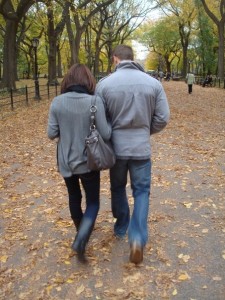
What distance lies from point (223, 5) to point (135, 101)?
3268 cm

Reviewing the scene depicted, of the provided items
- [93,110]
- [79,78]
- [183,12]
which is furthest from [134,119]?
[183,12]

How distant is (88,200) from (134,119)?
945 mm

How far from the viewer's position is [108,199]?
5797 millimetres

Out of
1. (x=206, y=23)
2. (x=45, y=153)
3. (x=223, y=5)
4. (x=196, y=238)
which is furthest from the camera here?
(x=206, y=23)

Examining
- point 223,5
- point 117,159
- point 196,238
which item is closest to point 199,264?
point 196,238

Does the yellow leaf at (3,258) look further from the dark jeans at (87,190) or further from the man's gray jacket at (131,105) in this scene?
the man's gray jacket at (131,105)

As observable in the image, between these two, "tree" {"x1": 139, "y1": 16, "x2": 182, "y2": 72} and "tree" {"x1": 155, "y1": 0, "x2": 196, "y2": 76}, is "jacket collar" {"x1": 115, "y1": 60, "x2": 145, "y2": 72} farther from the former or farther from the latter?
"tree" {"x1": 139, "y1": 16, "x2": 182, "y2": 72}

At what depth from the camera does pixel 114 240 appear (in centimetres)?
432

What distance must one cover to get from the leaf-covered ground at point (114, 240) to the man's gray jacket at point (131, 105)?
3.74 feet

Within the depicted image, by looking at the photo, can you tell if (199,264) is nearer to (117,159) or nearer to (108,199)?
(117,159)

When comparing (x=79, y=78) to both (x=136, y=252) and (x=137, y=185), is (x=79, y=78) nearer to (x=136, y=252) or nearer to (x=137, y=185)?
(x=137, y=185)

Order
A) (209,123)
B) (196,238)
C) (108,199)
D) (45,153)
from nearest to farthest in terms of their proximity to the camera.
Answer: (196,238) < (108,199) < (45,153) < (209,123)

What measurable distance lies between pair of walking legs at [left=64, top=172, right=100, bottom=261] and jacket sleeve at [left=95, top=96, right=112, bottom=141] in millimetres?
415

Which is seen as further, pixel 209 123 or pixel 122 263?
pixel 209 123
